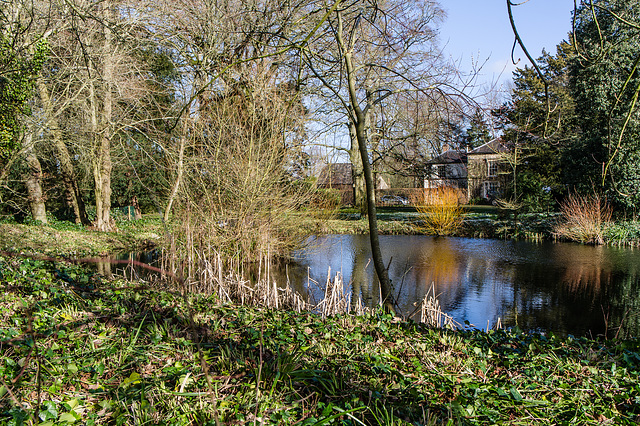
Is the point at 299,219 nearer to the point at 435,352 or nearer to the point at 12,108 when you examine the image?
the point at 435,352

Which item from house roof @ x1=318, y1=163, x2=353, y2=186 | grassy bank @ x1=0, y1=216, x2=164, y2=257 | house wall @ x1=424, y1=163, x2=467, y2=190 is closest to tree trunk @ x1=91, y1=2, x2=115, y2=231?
grassy bank @ x1=0, y1=216, x2=164, y2=257

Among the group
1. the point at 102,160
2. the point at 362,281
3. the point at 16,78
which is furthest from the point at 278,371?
the point at 102,160

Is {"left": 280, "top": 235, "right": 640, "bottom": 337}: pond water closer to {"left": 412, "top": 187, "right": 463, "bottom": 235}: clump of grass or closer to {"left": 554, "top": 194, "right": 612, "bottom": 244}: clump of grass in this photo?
{"left": 554, "top": 194, "right": 612, "bottom": 244}: clump of grass

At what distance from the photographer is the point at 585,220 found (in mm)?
14328

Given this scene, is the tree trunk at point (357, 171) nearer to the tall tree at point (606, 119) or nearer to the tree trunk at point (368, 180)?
the tall tree at point (606, 119)

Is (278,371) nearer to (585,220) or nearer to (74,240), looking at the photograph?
(74,240)

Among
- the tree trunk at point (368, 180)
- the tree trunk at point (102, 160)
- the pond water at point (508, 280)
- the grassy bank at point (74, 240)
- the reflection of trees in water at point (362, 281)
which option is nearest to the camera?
the tree trunk at point (368, 180)

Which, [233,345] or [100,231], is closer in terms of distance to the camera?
[233,345]

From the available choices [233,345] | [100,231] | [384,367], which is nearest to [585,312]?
[384,367]

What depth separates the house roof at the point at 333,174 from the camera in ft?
31.8

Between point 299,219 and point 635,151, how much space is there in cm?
1256

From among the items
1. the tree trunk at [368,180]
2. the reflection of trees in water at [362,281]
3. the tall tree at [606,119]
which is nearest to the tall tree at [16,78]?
the tree trunk at [368,180]

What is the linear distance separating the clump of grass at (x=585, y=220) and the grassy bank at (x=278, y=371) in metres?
11.9

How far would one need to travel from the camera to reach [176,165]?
7738 millimetres
